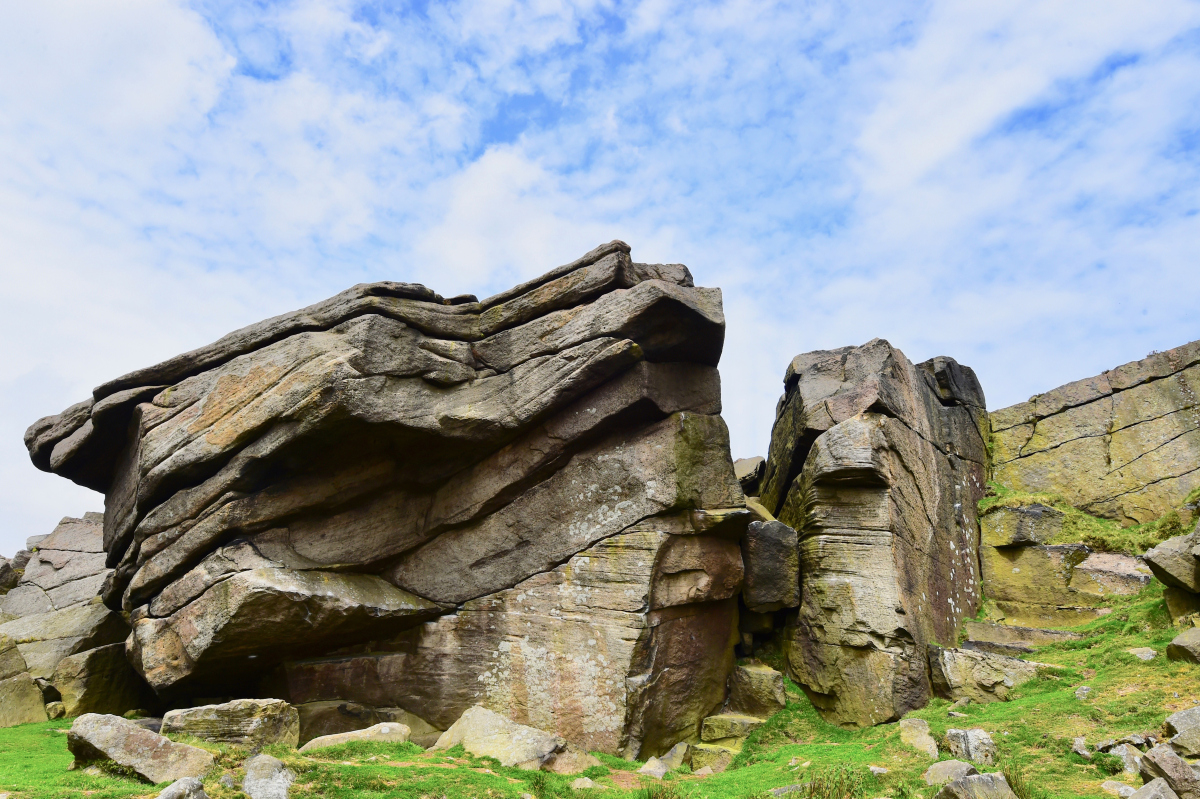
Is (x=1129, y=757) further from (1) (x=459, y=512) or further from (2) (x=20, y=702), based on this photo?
(2) (x=20, y=702)

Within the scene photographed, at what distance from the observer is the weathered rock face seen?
13.6 meters

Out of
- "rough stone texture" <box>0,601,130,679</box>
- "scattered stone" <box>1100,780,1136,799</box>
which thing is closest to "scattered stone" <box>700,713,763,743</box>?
"scattered stone" <box>1100,780,1136,799</box>

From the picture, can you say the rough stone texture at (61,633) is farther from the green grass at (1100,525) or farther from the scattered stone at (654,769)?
the green grass at (1100,525)

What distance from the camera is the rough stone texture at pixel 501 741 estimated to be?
10758mm

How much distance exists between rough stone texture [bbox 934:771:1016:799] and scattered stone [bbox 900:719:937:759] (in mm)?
2330

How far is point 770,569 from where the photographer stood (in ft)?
A: 49.6

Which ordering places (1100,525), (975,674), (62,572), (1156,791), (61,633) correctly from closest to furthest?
(1156,791)
(975,674)
(1100,525)
(61,633)
(62,572)

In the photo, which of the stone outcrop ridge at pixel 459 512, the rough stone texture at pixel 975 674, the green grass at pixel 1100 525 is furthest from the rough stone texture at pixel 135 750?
the green grass at pixel 1100 525

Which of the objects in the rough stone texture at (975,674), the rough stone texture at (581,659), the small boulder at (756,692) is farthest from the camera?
the small boulder at (756,692)

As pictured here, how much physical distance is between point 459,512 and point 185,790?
7.69m

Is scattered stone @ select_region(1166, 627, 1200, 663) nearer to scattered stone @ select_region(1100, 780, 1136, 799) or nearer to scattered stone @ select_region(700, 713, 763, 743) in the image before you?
scattered stone @ select_region(1100, 780, 1136, 799)

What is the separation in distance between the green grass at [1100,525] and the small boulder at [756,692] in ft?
25.0

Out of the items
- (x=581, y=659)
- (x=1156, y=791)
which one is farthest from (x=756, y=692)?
(x=1156, y=791)

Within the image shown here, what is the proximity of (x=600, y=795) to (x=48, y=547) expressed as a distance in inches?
999
